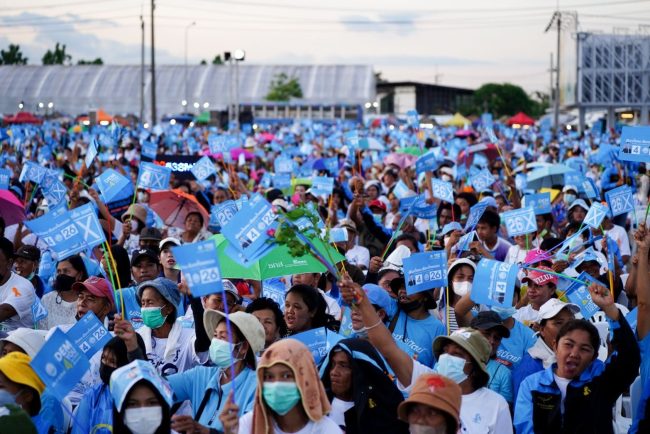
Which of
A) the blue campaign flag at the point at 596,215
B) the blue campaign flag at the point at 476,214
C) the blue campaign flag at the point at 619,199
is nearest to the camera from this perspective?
the blue campaign flag at the point at 596,215

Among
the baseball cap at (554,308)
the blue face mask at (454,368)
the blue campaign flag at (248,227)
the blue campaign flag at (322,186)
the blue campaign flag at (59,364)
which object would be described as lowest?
the blue face mask at (454,368)

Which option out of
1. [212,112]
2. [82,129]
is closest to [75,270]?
[82,129]

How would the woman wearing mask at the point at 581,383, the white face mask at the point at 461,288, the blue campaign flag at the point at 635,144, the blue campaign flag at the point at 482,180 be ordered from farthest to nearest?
1. the blue campaign flag at the point at 482,180
2. the blue campaign flag at the point at 635,144
3. the white face mask at the point at 461,288
4. the woman wearing mask at the point at 581,383

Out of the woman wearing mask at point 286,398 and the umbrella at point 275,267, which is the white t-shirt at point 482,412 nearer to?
the woman wearing mask at point 286,398

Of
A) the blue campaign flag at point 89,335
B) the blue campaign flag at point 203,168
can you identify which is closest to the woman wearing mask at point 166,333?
the blue campaign flag at point 89,335

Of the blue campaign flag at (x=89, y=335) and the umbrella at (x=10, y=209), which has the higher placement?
the umbrella at (x=10, y=209)

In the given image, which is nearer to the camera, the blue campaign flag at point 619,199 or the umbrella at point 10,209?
the blue campaign flag at point 619,199

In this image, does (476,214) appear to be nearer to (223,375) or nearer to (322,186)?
(322,186)

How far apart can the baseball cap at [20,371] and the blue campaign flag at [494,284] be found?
107 inches

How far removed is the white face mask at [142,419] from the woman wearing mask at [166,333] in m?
1.57

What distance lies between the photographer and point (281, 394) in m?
4.22

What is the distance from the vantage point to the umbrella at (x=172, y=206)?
10.9 meters

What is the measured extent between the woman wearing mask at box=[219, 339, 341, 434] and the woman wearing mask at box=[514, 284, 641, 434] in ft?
4.13

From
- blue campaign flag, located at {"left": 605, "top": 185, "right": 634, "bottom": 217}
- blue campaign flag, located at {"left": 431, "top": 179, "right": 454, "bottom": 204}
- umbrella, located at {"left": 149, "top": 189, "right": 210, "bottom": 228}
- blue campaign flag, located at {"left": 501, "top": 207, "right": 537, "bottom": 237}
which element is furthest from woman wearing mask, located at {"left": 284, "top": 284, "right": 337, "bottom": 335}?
blue campaign flag, located at {"left": 431, "top": 179, "right": 454, "bottom": 204}
